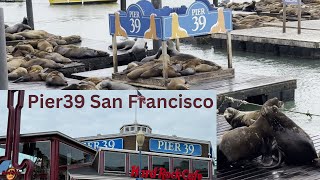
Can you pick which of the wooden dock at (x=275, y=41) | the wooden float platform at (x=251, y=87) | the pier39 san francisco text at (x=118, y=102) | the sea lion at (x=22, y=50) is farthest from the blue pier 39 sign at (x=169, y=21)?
the pier39 san francisco text at (x=118, y=102)

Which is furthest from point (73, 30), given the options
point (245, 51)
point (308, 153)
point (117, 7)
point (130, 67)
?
point (308, 153)

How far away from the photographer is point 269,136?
726 cm

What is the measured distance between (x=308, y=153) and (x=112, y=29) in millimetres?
6810

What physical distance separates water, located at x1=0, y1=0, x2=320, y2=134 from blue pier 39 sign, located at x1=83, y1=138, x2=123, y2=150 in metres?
5.35

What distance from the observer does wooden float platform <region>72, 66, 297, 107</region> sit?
12.4m

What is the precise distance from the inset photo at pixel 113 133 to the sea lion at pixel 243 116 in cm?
318

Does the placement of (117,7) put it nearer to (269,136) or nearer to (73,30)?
(73,30)

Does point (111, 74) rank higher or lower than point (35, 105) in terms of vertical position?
lower

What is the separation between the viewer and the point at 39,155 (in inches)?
191

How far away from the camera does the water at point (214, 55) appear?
45.5ft

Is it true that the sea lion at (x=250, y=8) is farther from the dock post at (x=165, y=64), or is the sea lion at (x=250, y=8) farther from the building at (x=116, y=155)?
the building at (x=116, y=155)

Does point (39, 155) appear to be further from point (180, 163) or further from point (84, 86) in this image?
point (84, 86)

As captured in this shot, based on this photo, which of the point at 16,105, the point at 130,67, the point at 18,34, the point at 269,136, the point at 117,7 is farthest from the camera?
the point at 117,7

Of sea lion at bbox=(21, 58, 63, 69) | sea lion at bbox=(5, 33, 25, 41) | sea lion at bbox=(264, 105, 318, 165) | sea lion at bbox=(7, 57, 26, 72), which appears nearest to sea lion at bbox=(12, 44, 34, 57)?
sea lion at bbox=(7, 57, 26, 72)
